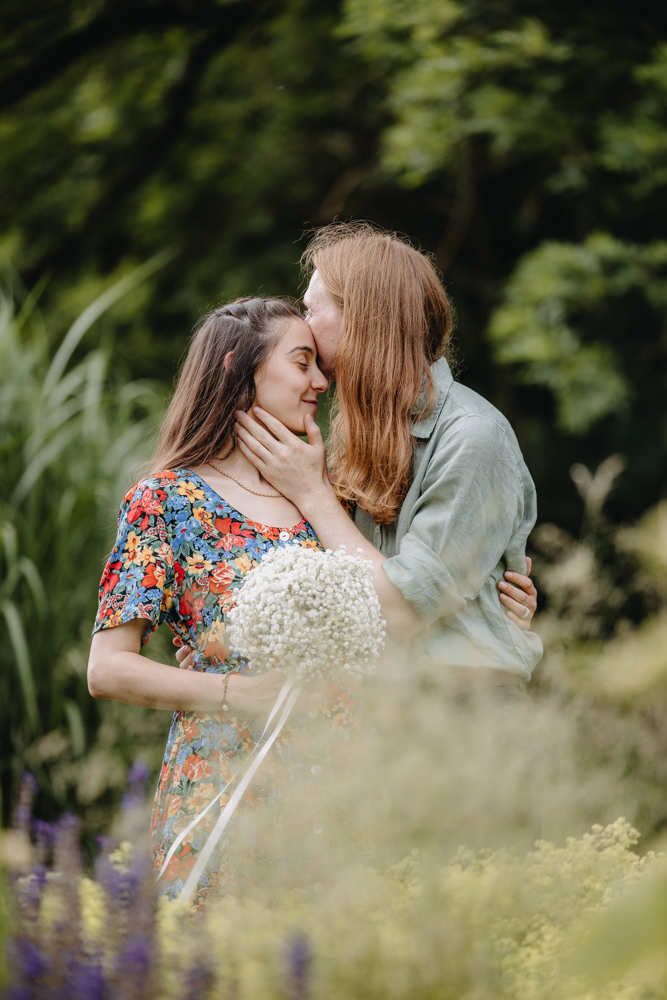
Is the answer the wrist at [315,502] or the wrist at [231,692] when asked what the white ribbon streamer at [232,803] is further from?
the wrist at [315,502]

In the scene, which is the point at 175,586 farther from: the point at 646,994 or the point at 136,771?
the point at 646,994

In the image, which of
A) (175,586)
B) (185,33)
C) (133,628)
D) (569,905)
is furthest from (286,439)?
(185,33)

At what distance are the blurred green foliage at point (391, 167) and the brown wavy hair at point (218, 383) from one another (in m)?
3.14

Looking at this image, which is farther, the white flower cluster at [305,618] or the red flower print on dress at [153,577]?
the red flower print on dress at [153,577]

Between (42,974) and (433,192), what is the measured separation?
7.17 metres

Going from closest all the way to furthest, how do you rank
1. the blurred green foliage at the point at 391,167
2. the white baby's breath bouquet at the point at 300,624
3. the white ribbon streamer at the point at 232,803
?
the white ribbon streamer at the point at 232,803 < the white baby's breath bouquet at the point at 300,624 < the blurred green foliage at the point at 391,167

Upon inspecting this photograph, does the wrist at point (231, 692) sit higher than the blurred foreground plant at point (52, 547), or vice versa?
the wrist at point (231, 692)

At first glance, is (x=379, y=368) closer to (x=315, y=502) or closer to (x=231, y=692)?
(x=315, y=502)

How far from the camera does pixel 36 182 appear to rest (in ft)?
20.6

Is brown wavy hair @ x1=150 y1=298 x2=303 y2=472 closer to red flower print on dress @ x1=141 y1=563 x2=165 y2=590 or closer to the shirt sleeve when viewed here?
red flower print on dress @ x1=141 y1=563 x2=165 y2=590

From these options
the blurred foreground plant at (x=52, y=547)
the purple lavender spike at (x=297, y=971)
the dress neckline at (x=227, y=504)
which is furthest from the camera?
the blurred foreground plant at (x=52, y=547)

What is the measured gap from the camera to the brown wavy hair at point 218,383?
2238 mm

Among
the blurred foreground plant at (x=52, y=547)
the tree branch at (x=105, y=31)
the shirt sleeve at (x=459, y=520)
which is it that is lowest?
the blurred foreground plant at (x=52, y=547)

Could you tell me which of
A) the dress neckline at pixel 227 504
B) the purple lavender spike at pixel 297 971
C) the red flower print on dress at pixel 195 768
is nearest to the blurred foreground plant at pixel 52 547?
the red flower print on dress at pixel 195 768
